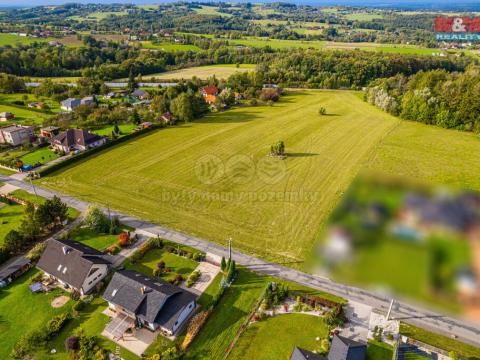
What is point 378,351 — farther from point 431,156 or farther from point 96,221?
point 431,156

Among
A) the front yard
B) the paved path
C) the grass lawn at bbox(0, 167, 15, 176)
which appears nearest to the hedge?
the grass lawn at bbox(0, 167, 15, 176)

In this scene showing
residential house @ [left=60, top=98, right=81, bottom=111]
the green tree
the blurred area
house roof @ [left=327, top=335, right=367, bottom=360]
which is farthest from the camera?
residential house @ [left=60, top=98, right=81, bottom=111]

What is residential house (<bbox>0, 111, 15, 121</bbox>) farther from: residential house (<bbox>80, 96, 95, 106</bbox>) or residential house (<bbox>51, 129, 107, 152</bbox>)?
residential house (<bbox>51, 129, 107, 152</bbox>)

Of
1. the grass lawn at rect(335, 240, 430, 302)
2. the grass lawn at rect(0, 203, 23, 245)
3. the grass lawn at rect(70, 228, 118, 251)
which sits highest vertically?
the grass lawn at rect(335, 240, 430, 302)

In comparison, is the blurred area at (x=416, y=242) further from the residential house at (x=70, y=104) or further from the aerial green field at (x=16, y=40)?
the aerial green field at (x=16, y=40)

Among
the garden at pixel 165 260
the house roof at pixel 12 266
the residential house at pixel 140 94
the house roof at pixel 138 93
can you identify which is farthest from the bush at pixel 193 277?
the house roof at pixel 138 93

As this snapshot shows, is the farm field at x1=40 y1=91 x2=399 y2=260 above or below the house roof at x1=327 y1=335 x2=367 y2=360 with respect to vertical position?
above

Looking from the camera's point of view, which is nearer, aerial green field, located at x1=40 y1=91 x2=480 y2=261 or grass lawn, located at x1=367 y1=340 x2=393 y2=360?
grass lawn, located at x1=367 y1=340 x2=393 y2=360

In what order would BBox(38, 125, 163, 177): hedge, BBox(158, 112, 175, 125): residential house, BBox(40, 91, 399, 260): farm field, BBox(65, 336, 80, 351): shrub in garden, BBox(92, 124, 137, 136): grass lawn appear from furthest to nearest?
BBox(158, 112, 175, 125): residential house
BBox(92, 124, 137, 136): grass lawn
BBox(38, 125, 163, 177): hedge
BBox(40, 91, 399, 260): farm field
BBox(65, 336, 80, 351): shrub in garden
